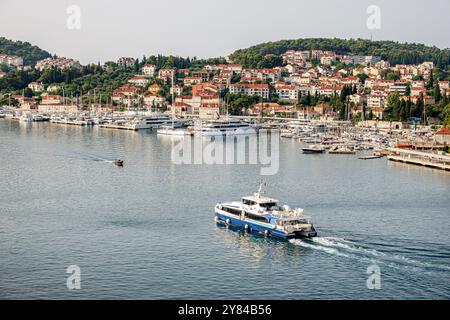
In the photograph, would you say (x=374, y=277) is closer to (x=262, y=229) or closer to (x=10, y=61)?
(x=262, y=229)

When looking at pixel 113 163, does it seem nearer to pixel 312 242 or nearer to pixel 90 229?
pixel 90 229

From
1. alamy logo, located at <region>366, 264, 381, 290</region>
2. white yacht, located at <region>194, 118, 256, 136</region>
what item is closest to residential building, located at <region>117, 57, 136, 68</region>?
white yacht, located at <region>194, 118, 256, 136</region>

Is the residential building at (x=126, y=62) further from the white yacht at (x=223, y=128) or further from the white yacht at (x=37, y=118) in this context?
the white yacht at (x=223, y=128)

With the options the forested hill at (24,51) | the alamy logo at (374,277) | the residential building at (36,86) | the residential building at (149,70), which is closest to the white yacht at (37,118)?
the residential building at (36,86)

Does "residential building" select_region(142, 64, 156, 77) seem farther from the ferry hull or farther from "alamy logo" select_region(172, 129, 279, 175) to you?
the ferry hull

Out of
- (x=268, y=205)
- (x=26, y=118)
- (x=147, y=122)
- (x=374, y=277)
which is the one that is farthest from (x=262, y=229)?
(x=26, y=118)
